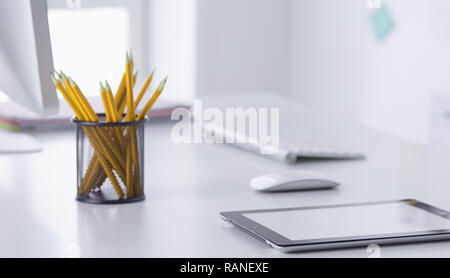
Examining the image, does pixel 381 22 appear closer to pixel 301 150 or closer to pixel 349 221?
pixel 301 150

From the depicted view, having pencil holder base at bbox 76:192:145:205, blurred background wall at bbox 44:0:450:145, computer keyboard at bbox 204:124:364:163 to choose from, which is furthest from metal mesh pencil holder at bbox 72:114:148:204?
blurred background wall at bbox 44:0:450:145

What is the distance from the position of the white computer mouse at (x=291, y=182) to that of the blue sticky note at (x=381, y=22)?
1814mm

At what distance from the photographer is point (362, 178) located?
3.80ft

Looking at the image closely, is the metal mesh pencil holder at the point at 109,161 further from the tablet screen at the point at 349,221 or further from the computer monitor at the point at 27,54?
the tablet screen at the point at 349,221

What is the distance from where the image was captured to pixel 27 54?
988 millimetres

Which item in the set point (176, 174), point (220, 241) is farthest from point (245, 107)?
point (220, 241)

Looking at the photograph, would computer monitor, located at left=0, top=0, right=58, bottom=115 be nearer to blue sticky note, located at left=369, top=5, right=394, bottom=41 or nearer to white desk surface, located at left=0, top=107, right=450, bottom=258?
white desk surface, located at left=0, top=107, right=450, bottom=258

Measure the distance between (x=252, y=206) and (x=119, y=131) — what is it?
0.20 metres

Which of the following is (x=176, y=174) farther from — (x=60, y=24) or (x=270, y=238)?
(x=60, y=24)

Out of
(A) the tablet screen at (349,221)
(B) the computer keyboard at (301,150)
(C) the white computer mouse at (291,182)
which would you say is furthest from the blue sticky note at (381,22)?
(A) the tablet screen at (349,221)

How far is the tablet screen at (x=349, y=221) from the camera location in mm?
819

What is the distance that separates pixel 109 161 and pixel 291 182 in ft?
0.86
